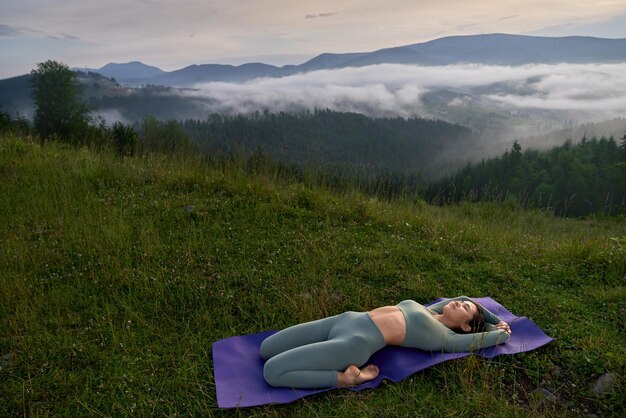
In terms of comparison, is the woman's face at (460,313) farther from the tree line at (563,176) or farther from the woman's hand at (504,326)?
the tree line at (563,176)

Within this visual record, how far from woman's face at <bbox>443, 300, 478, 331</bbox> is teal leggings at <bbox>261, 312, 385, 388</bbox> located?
2.61 ft

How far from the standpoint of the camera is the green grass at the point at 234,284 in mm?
3549

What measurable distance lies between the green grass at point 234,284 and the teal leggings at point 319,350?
20 cm

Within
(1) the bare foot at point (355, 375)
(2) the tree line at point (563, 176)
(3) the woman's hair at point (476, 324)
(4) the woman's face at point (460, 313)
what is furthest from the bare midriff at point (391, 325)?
(2) the tree line at point (563, 176)

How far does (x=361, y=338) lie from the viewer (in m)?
3.78

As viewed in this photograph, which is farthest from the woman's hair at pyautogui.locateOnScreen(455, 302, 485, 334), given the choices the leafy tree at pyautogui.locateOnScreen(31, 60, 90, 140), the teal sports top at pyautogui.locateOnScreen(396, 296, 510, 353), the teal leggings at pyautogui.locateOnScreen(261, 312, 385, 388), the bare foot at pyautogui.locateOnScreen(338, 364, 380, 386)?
the leafy tree at pyautogui.locateOnScreen(31, 60, 90, 140)

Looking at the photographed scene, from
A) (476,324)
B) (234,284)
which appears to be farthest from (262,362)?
(476,324)

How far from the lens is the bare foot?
360 cm

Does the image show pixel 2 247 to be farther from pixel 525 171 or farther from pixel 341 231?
pixel 525 171

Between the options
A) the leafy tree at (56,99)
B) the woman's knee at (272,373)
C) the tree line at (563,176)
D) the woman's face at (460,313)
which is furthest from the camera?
the tree line at (563,176)

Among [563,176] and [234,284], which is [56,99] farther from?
[563,176]

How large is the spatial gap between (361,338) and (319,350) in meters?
0.39

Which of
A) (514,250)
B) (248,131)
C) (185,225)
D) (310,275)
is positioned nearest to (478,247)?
(514,250)

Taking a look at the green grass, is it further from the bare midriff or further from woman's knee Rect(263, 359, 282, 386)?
the bare midriff
